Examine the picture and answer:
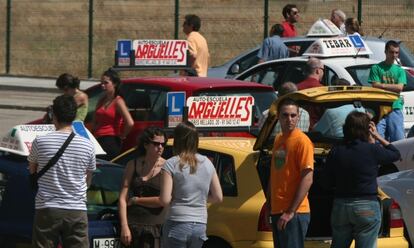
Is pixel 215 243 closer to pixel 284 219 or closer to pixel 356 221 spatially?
pixel 284 219

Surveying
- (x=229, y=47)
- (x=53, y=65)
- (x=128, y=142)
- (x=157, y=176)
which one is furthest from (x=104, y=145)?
(x=53, y=65)

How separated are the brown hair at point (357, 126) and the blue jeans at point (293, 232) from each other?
73cm

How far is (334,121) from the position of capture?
36.4 ft

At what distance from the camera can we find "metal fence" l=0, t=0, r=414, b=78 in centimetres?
3081

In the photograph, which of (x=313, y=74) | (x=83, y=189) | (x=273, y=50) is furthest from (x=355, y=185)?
(x=273, y=50)

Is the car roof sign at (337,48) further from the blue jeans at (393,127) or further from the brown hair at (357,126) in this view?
the brown hair at (357,126)

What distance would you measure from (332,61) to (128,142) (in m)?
4.23

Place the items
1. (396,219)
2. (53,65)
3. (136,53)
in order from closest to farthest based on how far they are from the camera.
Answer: (396,219), (136,53), (53,65)

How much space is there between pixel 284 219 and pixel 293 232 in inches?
5.4

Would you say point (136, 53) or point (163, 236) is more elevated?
point (136, 53)

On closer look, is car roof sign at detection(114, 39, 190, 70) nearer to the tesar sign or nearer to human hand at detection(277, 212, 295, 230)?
the tesar sign

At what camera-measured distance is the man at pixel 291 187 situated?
9.46 metres

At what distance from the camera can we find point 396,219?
1042 cm

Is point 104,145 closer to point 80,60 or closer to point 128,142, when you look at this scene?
point 128,142
